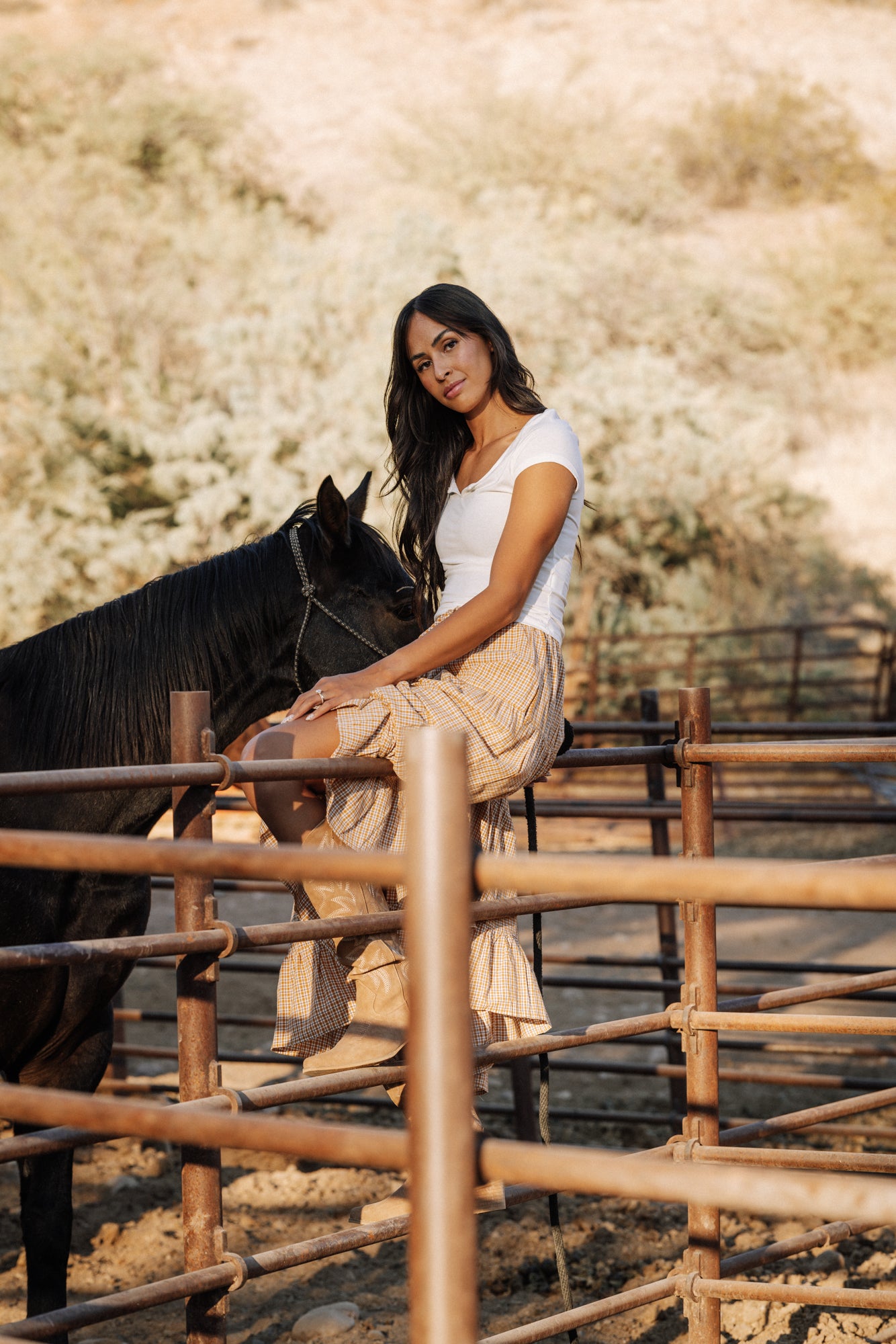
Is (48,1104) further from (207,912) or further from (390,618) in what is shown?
(390,618)

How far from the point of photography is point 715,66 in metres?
35.0

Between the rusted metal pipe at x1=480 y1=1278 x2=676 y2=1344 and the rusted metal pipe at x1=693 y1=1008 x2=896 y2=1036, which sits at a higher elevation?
the rusted metal pipe at x1=693 y1=1008 x2=896 y2=1036

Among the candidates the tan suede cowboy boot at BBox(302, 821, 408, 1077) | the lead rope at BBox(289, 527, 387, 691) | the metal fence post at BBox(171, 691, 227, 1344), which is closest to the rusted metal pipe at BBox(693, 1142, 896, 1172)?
the tan suede cowboy boot at BBox(302, 821, 408, 1077)

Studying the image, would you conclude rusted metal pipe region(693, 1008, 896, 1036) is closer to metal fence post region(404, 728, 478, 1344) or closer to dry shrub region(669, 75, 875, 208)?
metal fence post region(404, 728, 478, 1344)

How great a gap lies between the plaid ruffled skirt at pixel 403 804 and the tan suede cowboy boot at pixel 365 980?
0.06 meters

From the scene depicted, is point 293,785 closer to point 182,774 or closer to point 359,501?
point 182,774

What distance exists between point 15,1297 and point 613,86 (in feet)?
122

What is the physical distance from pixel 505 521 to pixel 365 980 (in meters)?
0.94

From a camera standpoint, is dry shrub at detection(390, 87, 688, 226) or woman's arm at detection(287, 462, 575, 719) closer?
woman's arm at detection(287, 462, 575, 719)

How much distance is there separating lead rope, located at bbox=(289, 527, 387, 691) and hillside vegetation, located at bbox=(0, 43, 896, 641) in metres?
11.0

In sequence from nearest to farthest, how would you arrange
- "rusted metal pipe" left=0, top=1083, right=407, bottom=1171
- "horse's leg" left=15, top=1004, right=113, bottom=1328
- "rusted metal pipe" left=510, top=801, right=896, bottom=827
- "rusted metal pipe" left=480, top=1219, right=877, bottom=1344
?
"rusted metal pipe" left=0, top=1083, right=407, bottom=1171
"rusted metal pipe" left=480, top=1219, right=877, bottom=1344
"horse's leg" left=15, top=1004, right=113, bottom=1328
"rusted metal pipe" left=510, top=801, right=896, bottom=827

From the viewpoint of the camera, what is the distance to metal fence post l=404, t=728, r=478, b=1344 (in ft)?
3.10

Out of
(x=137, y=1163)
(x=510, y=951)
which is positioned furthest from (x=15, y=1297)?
(x=510, y=951)

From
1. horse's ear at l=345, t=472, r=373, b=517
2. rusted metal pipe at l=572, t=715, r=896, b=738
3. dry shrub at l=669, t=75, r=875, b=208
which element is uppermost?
dry shrub at l=669, t=75, r=875, b=208
